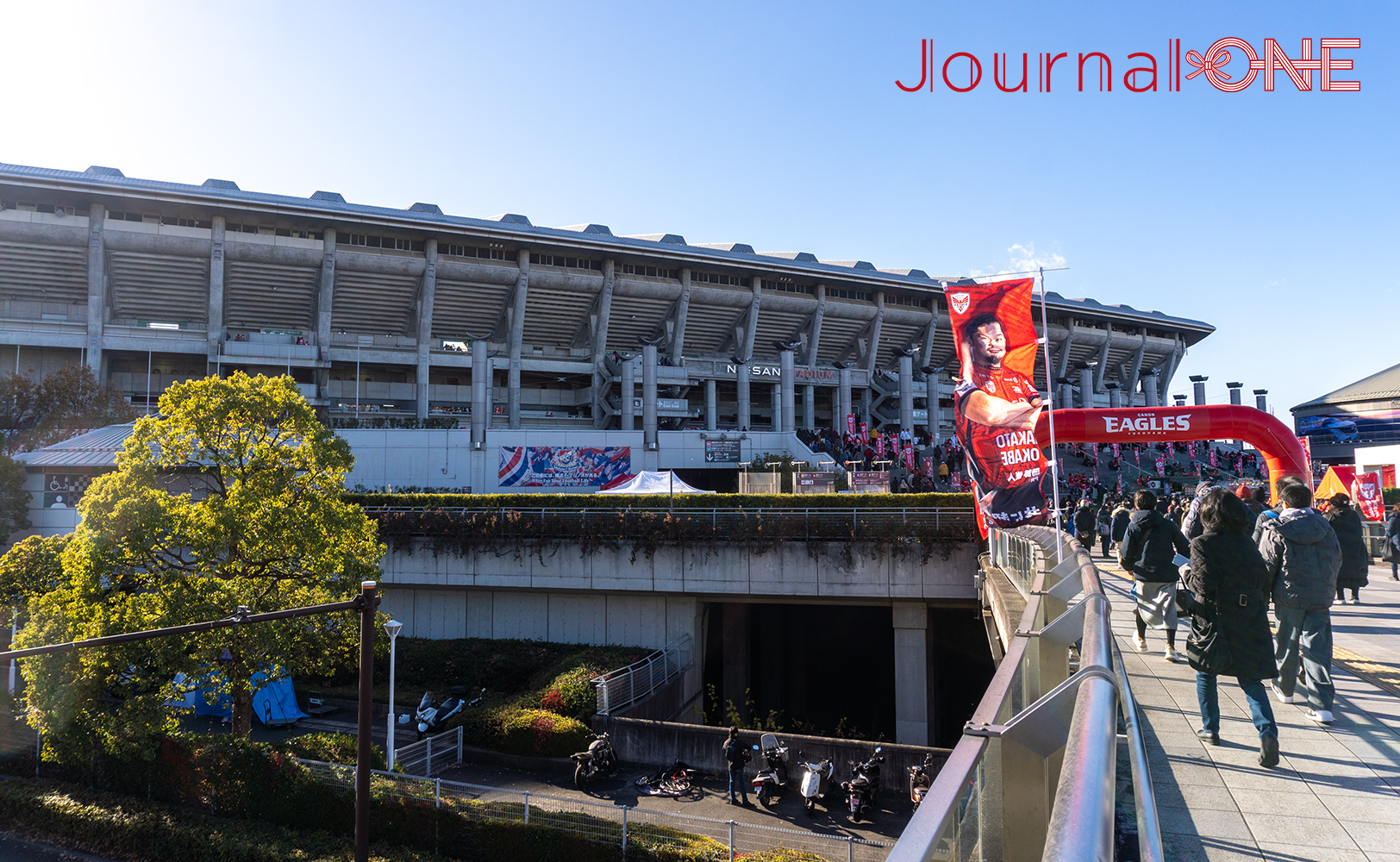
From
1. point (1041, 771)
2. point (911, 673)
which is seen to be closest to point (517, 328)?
point (911, 673)

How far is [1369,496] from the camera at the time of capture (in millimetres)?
21141

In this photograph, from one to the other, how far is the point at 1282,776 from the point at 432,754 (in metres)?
16.4

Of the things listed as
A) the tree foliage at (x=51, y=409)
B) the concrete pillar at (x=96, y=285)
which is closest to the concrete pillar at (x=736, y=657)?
the tree foliage at (x=51, y=409)

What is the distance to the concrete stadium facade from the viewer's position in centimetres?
4038

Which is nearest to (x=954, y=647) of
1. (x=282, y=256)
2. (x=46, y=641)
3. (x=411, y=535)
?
(x=411, y=535)

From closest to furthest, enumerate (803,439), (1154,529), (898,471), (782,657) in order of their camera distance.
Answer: (1154,529) < (782,657) < (898,471) < (803,439)

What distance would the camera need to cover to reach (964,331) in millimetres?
10945

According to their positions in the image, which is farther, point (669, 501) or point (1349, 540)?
point (669, 501)

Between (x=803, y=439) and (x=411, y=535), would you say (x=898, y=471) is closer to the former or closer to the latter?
(x=803, y=439)

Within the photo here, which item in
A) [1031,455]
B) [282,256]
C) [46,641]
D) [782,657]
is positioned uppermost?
[282,256]

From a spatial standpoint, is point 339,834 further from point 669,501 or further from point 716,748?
point 669,501

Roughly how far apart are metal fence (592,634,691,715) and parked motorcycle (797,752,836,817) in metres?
5.43

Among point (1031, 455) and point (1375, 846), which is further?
point (1031, 455)

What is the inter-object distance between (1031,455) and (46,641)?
58.1 ft
